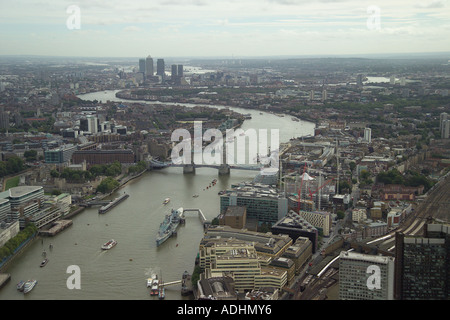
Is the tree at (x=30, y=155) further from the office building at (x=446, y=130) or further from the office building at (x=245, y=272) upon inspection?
the office building at (x=446, y=130)

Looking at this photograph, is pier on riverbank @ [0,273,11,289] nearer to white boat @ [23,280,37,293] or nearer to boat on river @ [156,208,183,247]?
white boat @ [23,280,37,293]

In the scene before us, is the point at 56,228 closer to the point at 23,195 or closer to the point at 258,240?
the point at 23,195

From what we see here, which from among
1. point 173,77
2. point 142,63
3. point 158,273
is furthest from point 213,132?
point 142,63

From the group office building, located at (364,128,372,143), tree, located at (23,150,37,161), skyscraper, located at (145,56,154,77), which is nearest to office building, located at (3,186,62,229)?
tree, located at (23,150,37,161)

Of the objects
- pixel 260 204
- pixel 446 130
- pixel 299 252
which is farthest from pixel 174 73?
pixel 299 252

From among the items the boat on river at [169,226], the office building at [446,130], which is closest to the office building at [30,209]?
the boat on river at [169,226]

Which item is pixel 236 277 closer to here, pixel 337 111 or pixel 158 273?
pixel 158 273
